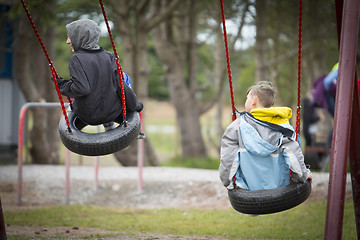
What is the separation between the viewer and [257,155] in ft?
13.2

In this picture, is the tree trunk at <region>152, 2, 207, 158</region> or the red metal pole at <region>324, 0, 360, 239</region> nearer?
the red metal pole at <region>324, 0, 360, 239</region>

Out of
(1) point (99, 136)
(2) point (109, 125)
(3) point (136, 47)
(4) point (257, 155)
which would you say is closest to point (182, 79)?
(3) point (136, 47)

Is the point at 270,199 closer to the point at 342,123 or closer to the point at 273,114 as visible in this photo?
the point at 273,114

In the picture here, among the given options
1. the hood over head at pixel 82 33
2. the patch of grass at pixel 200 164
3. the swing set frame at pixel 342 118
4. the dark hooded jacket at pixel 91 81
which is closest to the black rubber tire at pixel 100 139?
the dark hooded jacket at pixel 91 81

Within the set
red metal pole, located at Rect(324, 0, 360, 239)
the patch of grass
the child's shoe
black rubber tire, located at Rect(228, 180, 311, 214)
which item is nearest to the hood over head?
the child's shoe

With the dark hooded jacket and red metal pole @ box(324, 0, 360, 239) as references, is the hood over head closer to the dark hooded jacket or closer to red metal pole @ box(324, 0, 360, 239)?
the dark hooded jacket

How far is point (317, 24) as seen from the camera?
16.8 meters

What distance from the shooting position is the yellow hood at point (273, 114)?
159 inches

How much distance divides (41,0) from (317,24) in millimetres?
9141

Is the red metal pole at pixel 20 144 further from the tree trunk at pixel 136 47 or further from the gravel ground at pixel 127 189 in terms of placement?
the tree trunk at pixel 136 47

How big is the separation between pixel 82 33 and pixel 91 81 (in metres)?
0.37

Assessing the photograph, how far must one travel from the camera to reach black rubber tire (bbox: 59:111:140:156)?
409cm

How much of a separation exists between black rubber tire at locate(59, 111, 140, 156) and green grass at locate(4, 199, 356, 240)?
204cm

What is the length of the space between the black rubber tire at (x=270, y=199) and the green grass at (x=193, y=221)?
190 centimetres
